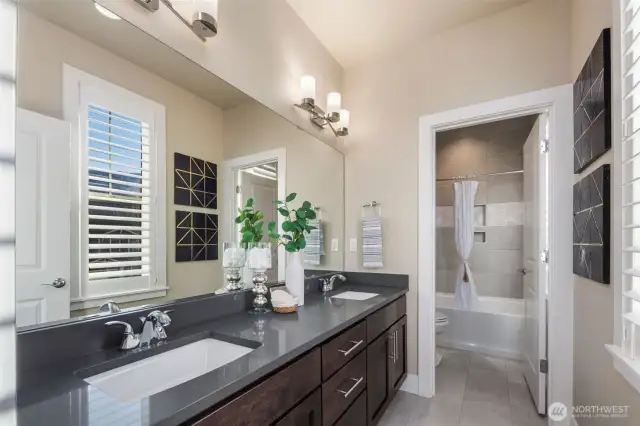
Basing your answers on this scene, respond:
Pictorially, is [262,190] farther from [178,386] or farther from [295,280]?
[178,386]

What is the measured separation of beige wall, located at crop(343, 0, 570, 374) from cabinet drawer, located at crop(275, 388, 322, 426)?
1.47 metres

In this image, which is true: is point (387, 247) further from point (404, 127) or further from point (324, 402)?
point (324, 402)

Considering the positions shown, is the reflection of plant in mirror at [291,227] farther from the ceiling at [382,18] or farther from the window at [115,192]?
the ceiling at [382,18]

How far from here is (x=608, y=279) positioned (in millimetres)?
1378

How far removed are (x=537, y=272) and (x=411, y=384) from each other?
1.23 metres

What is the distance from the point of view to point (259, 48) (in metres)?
1.90

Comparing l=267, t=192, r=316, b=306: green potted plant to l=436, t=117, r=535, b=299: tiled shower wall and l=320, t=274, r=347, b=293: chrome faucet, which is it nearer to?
l=320, t=274, r=347, b=293: chrome faucet

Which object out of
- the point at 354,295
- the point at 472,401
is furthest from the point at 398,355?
the point at 472,401

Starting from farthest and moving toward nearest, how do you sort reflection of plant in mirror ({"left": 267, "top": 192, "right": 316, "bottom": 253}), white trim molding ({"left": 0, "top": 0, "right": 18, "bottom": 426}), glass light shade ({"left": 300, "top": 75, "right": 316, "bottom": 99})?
1. glass light shade ({"left": 300, "top": 75, "right": 316, "bottom": 99})
2. reflection of plant in mirror ({"left": 267, "top": 192, "right": 316, "bottom": 253})
3. white trim molding ({"left": 0, "top": 0, "right": 18, "bottom": 426})

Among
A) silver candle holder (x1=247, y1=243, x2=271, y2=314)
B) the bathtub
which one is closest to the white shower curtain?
the bathtub

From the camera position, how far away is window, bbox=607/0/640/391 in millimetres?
1126

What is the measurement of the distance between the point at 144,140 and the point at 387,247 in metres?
1.93

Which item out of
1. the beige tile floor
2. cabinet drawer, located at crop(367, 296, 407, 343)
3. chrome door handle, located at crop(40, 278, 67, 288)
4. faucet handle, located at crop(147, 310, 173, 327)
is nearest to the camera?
chrome door handle, located at crop(40, 278, 67, 288)

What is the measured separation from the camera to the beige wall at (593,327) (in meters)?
1.33
